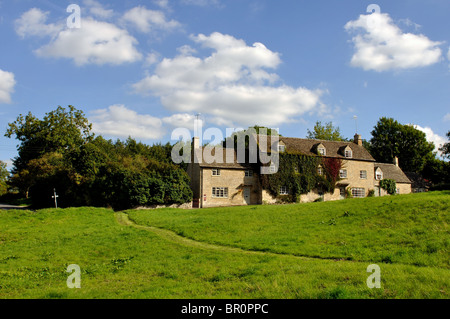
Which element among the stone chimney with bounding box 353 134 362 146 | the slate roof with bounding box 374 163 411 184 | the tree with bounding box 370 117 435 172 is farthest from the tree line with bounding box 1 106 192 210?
the tree with bounding box 370 117 435 172

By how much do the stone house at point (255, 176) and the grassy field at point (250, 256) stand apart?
19715 mm

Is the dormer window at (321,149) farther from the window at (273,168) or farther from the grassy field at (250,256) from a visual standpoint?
the grassy field at (250,256)

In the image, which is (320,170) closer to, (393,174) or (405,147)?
(393,174)

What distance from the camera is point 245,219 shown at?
22656mm

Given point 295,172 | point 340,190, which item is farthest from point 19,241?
point 340,190

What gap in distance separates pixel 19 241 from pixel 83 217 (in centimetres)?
1015

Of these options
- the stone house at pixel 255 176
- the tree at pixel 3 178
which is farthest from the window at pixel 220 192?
the tree at pixel 3 178

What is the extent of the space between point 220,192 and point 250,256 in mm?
30537

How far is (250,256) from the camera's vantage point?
13141mm

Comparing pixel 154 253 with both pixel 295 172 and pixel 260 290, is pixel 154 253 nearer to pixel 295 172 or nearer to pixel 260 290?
pixel 260 290

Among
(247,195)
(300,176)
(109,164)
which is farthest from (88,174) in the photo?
(300,176)

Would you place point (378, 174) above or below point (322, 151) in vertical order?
below

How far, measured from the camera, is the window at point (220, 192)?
43.3 metres

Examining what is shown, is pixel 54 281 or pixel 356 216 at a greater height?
pixel 356 216
